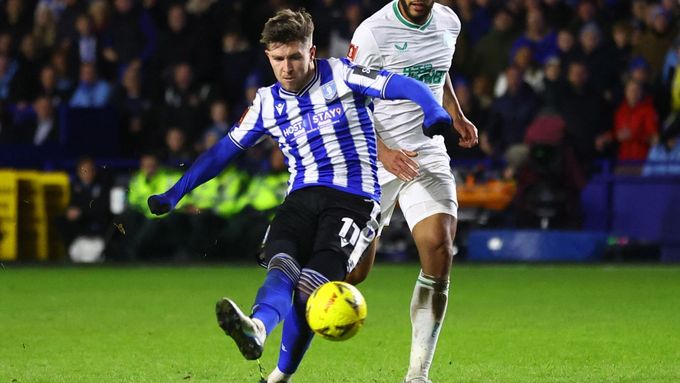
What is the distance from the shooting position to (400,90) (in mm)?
5824

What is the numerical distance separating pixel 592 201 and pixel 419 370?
31.7ft

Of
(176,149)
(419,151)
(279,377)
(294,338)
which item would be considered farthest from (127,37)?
(294,338)

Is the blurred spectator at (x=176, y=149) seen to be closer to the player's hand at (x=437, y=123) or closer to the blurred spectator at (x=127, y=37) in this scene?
the blurred spectator at (x=127, y=37)

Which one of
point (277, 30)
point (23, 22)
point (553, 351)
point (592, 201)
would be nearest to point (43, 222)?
point (23, 22)

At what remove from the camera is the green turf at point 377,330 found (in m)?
7.14

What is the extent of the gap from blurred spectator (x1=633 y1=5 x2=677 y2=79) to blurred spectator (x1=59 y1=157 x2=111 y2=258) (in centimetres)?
663

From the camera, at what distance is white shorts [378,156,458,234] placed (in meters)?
6.88

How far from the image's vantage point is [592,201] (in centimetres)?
1588

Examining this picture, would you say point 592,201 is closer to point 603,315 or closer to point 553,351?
point 603,315

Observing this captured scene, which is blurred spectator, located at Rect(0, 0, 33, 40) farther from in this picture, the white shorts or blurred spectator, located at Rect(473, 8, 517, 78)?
the white shorts

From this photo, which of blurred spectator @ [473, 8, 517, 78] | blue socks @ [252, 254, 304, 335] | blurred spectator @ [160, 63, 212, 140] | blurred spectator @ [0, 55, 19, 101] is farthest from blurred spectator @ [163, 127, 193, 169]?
blue socks @ [252, 254, 304, 335]

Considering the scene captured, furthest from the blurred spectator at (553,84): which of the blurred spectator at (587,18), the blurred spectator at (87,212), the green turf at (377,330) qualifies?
the blurred spectator at (87,212)

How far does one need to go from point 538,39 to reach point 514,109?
103 centimetres

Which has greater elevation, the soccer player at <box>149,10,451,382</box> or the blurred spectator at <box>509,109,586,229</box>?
the soccer player at <box>149,10,451,382</box>
